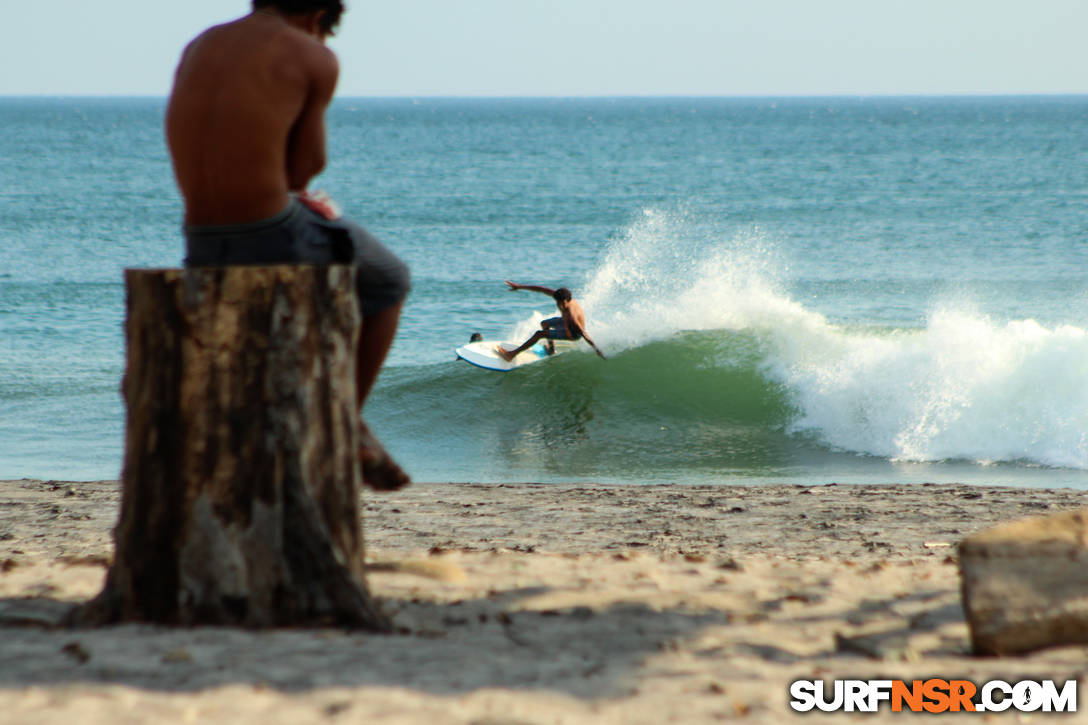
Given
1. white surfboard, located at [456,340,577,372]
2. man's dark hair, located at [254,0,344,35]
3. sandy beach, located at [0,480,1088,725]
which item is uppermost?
man's dark hair, located at [254,0,344,35]

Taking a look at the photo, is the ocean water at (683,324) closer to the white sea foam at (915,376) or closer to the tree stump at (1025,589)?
the white sea foam at (915,376)

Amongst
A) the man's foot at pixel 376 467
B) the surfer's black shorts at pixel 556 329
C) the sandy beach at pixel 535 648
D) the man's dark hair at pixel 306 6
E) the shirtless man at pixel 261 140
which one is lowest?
the surfer's black shorts at pixel 556 329

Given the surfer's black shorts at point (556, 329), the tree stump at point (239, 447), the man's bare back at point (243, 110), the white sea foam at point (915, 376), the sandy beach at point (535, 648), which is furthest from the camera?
the surfer's black shorts at point (556, 329)

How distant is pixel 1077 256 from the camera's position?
93.8ft

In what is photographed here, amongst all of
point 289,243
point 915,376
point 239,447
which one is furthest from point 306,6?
point 915,376

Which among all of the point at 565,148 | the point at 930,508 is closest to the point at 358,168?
the point at 565,148

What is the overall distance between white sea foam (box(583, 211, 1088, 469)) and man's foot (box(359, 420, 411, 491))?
8.39 metres

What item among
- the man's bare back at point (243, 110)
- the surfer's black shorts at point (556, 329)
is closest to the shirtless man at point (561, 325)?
the surfer's black shorts at point (556, 329)

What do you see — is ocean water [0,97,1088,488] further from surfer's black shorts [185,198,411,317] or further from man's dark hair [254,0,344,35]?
man's dark hair [254,0,344,35]

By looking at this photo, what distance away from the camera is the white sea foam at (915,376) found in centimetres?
1097

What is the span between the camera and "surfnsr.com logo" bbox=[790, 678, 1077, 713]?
2631 mm

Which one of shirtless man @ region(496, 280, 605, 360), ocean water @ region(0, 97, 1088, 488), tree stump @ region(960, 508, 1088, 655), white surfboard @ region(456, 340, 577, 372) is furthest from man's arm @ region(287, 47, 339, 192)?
white surfboard @ region(456, 340, 577, 372)

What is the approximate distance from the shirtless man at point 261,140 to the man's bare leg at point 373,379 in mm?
190

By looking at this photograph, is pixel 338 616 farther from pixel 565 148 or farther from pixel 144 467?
pixel 565 148
